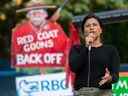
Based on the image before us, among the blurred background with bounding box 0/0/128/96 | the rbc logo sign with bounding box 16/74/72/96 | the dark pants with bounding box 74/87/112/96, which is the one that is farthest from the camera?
the rbc logo sign with bounding box 16/74/72/96

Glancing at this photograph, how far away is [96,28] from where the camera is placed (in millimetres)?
5602

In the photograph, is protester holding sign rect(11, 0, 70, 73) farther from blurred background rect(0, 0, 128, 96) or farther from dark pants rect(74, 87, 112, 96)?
dark pants rect(74, 87, 112, 96)

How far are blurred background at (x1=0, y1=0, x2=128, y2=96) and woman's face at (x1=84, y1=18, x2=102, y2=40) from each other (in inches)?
108

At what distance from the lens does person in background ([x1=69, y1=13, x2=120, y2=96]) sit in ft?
18.0

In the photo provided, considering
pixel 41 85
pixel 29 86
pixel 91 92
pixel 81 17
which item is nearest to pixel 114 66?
pixel 91 92

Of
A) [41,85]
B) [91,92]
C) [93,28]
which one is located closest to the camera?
[91,92]

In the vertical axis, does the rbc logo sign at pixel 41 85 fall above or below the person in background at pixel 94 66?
below

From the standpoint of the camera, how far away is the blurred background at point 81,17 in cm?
876

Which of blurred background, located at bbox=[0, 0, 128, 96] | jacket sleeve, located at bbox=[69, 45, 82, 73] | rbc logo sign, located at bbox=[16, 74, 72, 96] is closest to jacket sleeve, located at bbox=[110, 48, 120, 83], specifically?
jacket sleeve, located at bbox=[69, 45, 82, 73]

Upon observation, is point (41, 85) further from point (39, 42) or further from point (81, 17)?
point (81, 17)

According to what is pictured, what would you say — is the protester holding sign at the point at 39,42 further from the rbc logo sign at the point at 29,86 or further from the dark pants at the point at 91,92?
the dark pants at the point at 91,92

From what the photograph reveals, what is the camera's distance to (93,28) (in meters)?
5.59

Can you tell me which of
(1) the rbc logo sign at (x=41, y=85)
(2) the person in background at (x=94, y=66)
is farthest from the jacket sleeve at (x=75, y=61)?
(1) the rbc logo sign at (x=41, y=85)

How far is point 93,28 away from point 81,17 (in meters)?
3.30
